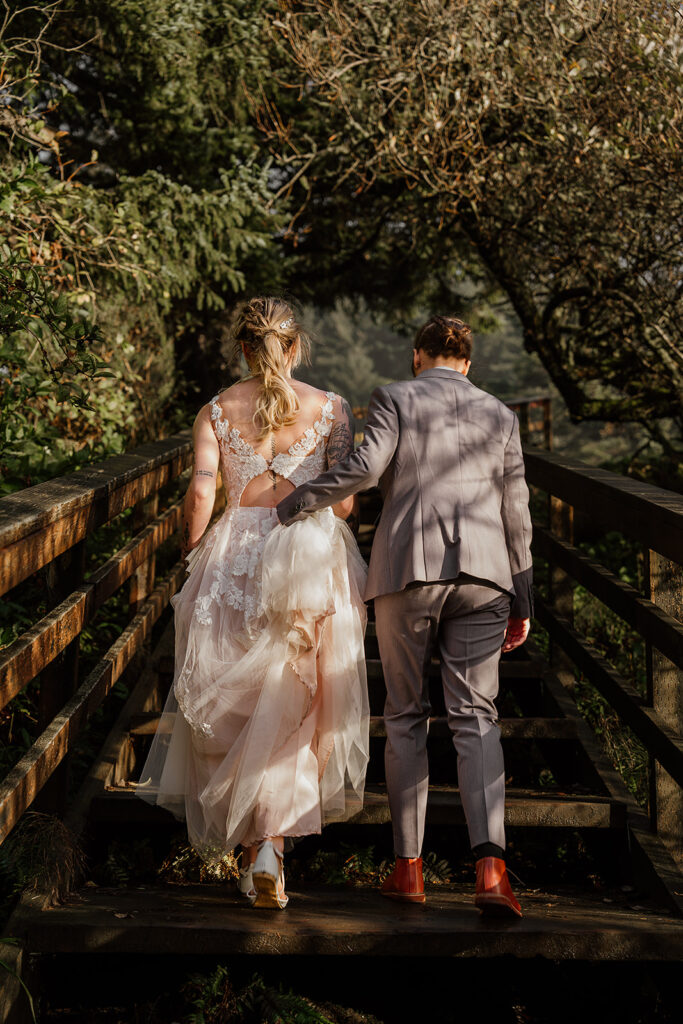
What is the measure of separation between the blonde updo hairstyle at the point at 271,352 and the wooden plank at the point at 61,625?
82 centimetres

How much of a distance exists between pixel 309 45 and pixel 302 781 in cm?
642

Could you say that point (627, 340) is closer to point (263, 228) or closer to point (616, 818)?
point (263, 228)

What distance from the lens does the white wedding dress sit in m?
3.12

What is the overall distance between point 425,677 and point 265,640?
1.73 ft

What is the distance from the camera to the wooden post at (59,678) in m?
3.27

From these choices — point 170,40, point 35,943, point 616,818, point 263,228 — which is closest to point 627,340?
point 263,228

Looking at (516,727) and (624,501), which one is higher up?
(624,501)

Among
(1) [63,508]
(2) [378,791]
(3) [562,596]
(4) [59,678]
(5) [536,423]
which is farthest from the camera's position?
(5) [536,423]

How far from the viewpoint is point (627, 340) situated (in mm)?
8219

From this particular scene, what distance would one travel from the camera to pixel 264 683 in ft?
10.3

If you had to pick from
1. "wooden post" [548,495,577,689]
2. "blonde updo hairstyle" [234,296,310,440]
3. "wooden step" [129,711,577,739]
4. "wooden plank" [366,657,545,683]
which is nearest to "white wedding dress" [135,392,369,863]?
"blonde updo hairstyle" [234,296,310,440]

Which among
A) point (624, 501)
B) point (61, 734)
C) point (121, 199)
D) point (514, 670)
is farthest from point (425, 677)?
point (121, 199)

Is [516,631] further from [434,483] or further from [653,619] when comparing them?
[434,483]

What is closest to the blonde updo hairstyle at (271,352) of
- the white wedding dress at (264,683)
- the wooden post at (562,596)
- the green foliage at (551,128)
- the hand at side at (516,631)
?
the white wedding dress at (264,683)
